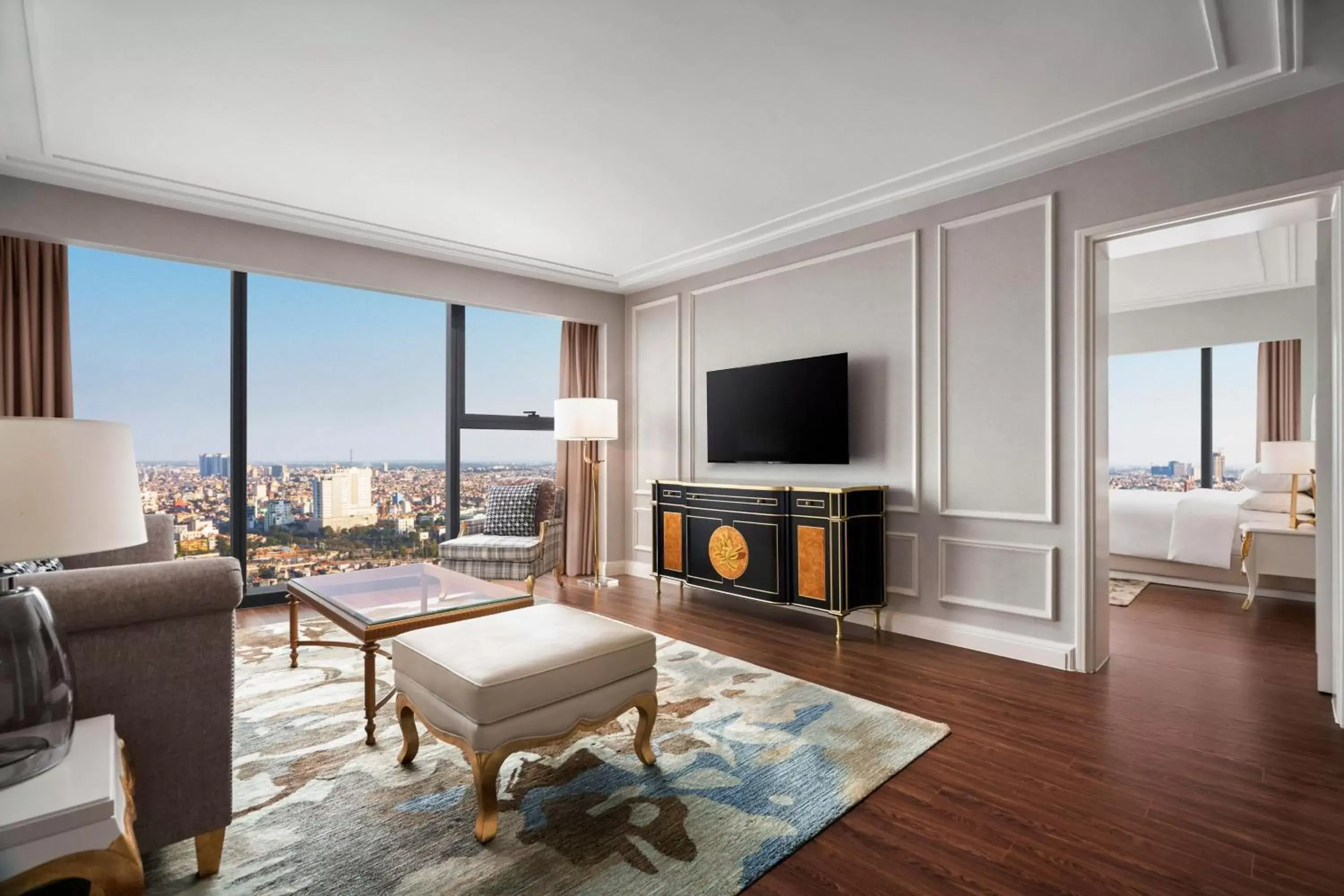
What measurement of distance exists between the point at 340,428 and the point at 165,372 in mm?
1112

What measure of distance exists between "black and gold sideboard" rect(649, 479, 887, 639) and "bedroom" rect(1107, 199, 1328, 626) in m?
1.88

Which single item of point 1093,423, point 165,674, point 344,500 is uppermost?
point 1093,423

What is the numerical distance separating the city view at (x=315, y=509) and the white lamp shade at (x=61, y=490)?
3317mm

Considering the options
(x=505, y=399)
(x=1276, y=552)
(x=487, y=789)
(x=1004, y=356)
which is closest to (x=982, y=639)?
(x=1004, y=356)

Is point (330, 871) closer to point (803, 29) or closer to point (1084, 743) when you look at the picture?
point (1084, 743)

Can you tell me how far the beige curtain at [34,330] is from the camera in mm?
3596

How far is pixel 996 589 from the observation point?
357 cm

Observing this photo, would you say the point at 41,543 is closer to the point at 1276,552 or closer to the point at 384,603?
the point at 384,603

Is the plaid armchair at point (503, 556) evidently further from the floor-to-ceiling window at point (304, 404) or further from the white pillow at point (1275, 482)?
the white pillow at point (1275, 482)

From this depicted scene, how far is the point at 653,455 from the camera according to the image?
225 inches

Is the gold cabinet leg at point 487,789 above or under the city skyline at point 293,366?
under

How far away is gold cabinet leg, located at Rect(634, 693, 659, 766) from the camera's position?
229 cm

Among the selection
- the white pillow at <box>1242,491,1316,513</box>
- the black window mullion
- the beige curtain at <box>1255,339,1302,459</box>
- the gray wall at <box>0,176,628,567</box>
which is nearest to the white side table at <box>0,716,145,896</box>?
the gray wall at <box>0,176,628,567</box>

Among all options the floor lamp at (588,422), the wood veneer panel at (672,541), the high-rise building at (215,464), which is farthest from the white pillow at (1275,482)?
the high-rise building at (215,464)
